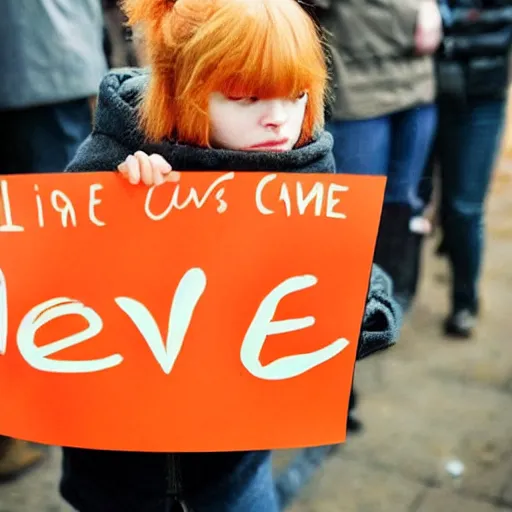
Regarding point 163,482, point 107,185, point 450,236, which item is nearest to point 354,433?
point 450,236

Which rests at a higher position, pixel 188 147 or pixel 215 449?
pixel 188 147

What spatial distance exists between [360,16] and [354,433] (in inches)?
39.8

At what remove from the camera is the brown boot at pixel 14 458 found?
1.96m

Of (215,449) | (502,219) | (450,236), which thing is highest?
(215,449)

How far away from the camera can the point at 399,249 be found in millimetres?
2154

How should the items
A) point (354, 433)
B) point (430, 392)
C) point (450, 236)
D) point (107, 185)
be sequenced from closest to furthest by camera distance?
point (107, 185)
point (354, 433)
point (430, 392)
point (450, 236)

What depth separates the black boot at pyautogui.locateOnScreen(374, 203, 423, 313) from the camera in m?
2.06

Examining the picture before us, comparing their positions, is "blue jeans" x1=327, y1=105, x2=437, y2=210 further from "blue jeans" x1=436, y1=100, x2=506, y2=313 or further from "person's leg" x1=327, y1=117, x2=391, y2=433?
"blue jeans" x1=436, y1=100, x2=506, y2=313

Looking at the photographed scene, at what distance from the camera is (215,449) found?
95cm

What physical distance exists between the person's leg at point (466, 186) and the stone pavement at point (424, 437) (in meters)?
0.13

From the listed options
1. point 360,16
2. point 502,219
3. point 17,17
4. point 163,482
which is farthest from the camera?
point 502,219

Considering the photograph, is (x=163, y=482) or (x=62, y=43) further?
(x=62, y=43)

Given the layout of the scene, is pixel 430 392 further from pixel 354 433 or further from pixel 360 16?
pixel 360 16

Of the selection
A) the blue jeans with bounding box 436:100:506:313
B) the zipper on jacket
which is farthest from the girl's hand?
the blue jeans with bounding box 436:100:506:313
